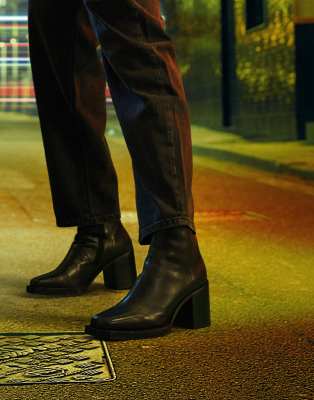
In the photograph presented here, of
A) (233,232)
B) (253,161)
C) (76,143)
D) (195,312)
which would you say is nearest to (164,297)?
(195,312)

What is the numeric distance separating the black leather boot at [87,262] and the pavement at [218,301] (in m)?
0.06

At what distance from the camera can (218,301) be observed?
396 cm

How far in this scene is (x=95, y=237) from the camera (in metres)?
4.00

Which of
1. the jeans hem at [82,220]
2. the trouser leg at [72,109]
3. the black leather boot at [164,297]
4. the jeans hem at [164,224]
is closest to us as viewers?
the black leather boot at [164,297]

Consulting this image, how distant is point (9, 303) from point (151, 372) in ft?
3.62

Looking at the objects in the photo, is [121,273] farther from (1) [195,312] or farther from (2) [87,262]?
(1) [195,312]

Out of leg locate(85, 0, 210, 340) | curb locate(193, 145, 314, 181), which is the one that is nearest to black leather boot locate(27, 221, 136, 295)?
leg locate(85, 0, 210, 340)

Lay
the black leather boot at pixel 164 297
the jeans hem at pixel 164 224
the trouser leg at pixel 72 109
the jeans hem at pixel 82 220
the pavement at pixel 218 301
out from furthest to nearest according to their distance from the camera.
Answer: the jeans hem at pixel 82 220
the trouser leg at pixel 72 109
the jeans hem at pixel 164 224
the black leather boot at pixel 164 297
the pavement at pixel 218 301

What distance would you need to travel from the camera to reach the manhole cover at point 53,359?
2.83m

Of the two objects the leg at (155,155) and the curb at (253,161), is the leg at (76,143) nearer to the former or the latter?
the leg at (155,155)

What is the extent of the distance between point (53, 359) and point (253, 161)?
8976mm

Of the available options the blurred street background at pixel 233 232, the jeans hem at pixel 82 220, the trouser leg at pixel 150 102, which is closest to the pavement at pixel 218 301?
the blurred street background at pixel 233 232

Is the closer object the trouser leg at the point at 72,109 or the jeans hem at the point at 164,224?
the jeans hem at the point at 164,224

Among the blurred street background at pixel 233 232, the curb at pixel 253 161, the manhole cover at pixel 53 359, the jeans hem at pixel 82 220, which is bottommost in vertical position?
the curb at pixel 253 161
